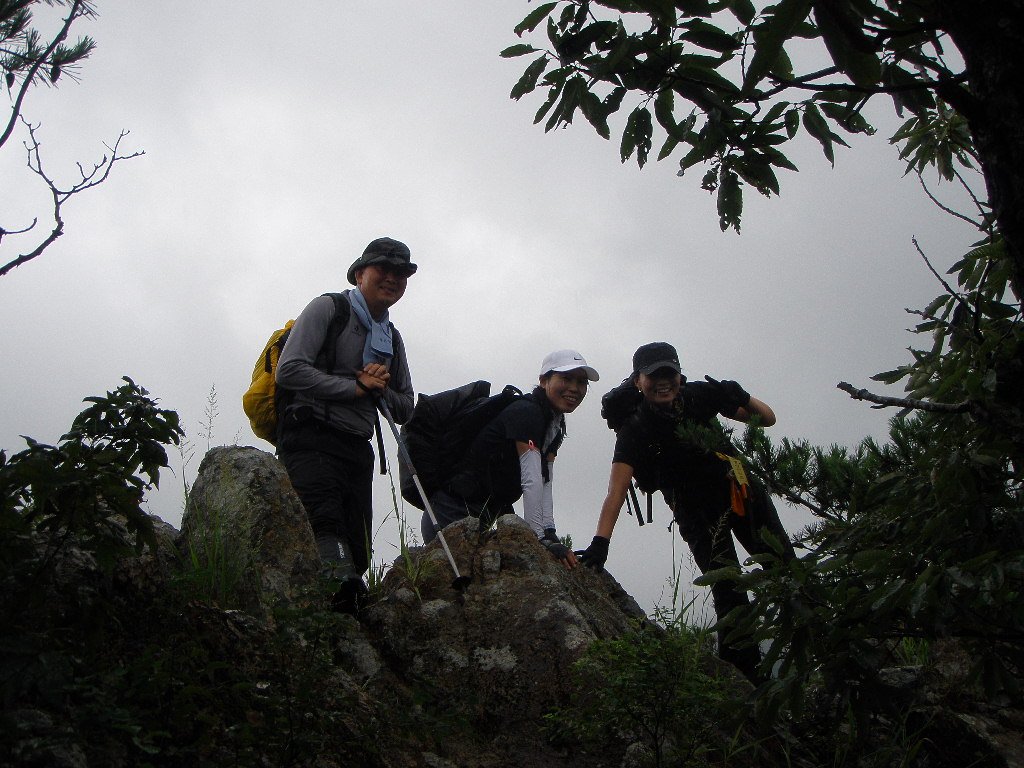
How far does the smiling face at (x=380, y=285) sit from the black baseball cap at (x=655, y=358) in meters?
1.81

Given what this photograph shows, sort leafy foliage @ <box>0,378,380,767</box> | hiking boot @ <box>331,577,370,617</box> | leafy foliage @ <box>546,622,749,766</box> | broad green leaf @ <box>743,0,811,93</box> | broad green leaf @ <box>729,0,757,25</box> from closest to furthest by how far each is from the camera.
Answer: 1. broad green leaf @ <box>743,0,811,93</box>
2. broad green leaf @ <box>729,0,757,25</box>
3. leafy foliage @ <box>0,378,380,767</box>
4. leafy foliage @ <box>546,622,749,766</box>
5. hiking boot @ <box>331,577,370,617</box>

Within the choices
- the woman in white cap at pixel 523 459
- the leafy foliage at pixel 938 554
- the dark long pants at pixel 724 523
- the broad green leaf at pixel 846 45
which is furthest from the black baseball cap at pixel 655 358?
the broad green leaf at pixel 846 45

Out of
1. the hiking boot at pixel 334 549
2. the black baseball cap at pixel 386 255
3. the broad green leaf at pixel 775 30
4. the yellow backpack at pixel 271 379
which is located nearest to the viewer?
the broad green leaf at pixel 775 30

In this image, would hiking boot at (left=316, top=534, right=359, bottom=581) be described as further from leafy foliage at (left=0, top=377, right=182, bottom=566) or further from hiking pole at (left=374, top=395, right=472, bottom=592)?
leafy foliage at (left=0, top=377, right=182, bottom=566)

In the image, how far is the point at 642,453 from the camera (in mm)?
6082

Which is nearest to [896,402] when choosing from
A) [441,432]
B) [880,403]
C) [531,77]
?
[880,403]

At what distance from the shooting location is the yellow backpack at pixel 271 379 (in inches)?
212

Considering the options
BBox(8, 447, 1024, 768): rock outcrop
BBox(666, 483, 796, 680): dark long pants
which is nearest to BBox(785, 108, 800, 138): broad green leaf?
BBox(8, 447, 1024, 768): rock outcrop

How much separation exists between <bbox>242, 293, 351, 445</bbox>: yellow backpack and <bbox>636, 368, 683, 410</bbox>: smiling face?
219 cm

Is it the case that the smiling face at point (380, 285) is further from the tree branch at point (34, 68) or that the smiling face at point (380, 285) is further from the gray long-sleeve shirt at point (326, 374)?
the tree branch at point (34, 68)

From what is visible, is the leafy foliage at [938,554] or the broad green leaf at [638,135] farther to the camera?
the broad green leaf at [638,135]

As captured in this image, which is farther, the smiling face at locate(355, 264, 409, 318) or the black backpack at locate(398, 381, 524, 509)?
the black backpack at locate(398, 381, 524, 509)

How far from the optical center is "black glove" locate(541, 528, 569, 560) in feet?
18.8

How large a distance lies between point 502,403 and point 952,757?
3632 mm
